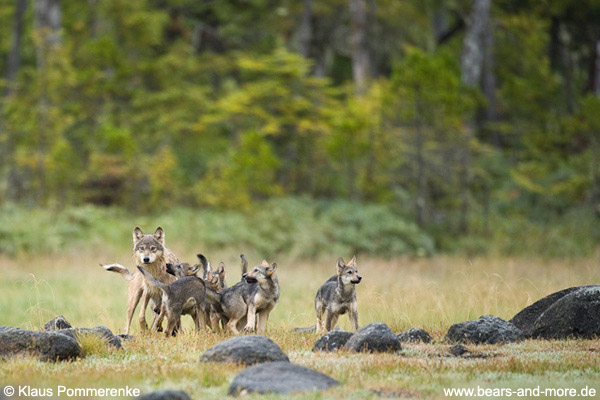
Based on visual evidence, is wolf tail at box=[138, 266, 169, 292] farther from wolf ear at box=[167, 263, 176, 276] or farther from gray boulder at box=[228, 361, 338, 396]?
gray boulder at box=[228, 361, 338, 396]

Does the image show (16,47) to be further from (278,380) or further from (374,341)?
(278,380)

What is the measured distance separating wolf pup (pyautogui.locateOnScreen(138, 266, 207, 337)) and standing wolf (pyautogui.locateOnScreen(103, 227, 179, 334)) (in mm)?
381

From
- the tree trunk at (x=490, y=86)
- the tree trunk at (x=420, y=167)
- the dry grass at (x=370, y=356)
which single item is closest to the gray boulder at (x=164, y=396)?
the dry grass at (x=370, y=356)

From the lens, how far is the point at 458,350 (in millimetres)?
9406

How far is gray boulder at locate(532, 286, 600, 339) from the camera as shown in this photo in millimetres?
10328

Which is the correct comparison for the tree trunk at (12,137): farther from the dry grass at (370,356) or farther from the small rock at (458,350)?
the small rock at (458,350)

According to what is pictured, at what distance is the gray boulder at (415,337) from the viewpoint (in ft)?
34.1

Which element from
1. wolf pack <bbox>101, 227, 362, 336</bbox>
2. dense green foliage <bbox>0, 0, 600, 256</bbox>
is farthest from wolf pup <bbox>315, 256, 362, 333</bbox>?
dense green foliage <bbox>0, 0, 600, 256</bbox>

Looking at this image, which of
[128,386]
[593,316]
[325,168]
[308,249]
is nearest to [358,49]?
[325,168]

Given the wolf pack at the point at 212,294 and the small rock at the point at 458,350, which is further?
the wolf pack at the point at 212,294

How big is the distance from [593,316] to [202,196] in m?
20.5

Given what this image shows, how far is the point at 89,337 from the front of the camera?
368 inches

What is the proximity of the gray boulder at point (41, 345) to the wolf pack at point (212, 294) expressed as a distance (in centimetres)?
155

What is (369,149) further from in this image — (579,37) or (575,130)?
(579,37)
